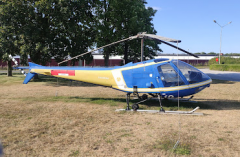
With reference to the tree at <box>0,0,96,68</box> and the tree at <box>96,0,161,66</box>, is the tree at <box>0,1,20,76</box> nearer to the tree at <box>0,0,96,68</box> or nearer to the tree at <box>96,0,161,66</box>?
the tree at <box>0,0,96,68</box>

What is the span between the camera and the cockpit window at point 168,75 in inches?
352

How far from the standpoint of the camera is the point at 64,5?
59.0 ft

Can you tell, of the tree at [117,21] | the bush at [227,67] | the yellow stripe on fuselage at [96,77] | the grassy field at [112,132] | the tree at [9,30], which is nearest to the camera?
the grassy field at [112,132]

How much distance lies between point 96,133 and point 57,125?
1.67 m

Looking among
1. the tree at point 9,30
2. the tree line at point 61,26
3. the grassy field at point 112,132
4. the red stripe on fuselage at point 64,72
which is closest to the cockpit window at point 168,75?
the grassy field at point 112,132

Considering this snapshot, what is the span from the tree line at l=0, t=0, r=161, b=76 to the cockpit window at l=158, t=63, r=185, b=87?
40.7 ft

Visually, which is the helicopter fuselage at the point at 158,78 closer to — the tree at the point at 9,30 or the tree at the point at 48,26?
the tree at the point at 48,26

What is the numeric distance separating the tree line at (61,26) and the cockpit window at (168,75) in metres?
12.4

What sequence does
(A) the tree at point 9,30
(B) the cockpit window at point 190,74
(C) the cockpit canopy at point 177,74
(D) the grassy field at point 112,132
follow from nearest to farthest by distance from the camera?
(D) the grassy field at point 112,132 < (C) the cockpit canopy at point 177,74 < (B) the cockpit window at point 190,74 < (A) the tree at point 9,30

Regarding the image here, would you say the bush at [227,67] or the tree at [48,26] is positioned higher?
the tree at [48,26]

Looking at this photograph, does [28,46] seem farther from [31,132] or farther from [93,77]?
[31,132]

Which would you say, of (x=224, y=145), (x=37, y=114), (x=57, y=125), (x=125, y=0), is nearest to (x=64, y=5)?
(x=125, y=0)

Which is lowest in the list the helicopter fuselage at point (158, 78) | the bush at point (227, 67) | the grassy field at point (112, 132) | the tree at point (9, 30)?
the grassy field at point (112, 132)

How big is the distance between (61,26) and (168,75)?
46.0 feet
